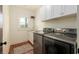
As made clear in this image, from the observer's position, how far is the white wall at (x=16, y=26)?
217 inches

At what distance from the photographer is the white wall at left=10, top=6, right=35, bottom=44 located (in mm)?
5516

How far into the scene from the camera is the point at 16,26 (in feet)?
18.6

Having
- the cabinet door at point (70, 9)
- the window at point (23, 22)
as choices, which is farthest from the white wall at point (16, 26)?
the cabinet door at point (70, 9)

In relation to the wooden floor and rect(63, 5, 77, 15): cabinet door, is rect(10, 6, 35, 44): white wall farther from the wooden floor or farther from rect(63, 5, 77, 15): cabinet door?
rect(63, 5, 77, 15): cabinet door

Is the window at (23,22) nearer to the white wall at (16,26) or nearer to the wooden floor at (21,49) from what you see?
the white wall at (16,26)

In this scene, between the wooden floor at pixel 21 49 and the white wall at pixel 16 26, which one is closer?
the wooden floor at pixel 21 49

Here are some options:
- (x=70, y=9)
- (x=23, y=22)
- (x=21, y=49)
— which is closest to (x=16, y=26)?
(x=23, y=22)

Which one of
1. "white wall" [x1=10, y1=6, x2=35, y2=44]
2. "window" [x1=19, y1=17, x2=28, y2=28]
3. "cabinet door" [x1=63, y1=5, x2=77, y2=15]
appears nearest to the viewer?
"cabinet door" [x1=63, y1=5, x2=77, y2=15]

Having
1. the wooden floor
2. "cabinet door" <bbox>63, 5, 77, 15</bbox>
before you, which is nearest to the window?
the wooden floor

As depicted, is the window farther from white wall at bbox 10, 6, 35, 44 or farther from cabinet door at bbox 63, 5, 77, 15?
cabinet door at bbox 63, 5, 77, 15

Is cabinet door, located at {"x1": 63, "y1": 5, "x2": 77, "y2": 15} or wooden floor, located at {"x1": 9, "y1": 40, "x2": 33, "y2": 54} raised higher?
cabinet door, located at {"x1": 63, "y1": 5, "x2": 77, "y2": 15}

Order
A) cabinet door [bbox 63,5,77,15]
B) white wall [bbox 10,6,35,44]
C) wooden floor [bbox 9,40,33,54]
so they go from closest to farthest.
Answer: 1. cabinet door [bbox 63,5,77,15]
2. wooden floor [bbox 9,40,33,54]
3. white wall [bbox 10,6,35,44]

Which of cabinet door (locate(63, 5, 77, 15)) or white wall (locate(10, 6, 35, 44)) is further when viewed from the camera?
white wall (locate(10, 6, 35, 44))
